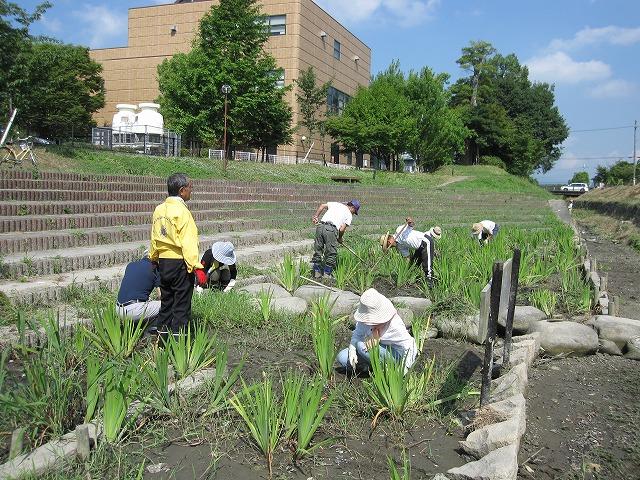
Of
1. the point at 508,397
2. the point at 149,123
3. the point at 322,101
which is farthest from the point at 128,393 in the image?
the point at 322,101

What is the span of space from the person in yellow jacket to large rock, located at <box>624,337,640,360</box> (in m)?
4.17

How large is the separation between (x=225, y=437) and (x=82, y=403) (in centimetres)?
81

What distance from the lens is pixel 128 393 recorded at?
120 inches

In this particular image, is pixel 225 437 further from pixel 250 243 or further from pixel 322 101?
Answer: pixel 322 101

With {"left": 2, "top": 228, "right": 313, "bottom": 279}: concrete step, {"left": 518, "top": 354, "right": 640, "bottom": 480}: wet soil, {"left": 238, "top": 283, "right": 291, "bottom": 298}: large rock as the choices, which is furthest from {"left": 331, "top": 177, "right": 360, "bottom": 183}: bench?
{"left": 518, "top": 354, "right": 640, "bottom": 480}: wet soil

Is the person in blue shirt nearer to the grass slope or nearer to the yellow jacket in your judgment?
the yellow jacket

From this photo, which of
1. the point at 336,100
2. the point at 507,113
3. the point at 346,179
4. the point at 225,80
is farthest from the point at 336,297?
the point at 507,113

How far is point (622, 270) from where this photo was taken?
1174 centimetres

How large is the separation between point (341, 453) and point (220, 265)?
4094mm

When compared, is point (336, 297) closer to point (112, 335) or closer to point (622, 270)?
point (112, 335)

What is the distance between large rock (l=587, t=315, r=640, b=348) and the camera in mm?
5570

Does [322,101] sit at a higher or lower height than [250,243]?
higher

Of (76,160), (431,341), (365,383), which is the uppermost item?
(76,160)

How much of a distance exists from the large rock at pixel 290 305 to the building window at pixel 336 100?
4049 centimetres
